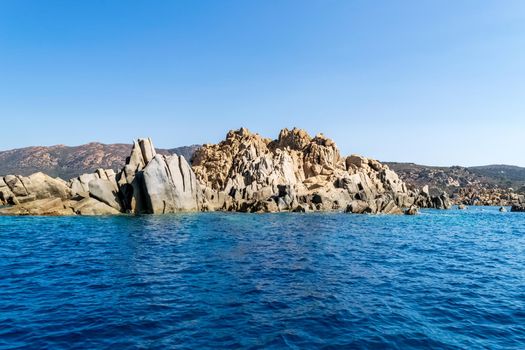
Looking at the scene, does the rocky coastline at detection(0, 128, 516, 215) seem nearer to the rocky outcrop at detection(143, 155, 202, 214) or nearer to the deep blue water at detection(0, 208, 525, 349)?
the rocky outcrop at detection(143, 155, 202, 214)

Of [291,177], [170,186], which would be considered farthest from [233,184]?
[170,186]

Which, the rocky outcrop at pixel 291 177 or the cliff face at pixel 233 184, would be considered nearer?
the cliff face at pixel 233 184

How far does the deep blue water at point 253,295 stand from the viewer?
13516 mm

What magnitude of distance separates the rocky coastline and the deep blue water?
106 feet

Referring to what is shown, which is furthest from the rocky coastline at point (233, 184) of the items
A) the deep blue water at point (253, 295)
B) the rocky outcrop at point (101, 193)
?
the deep blue water at point (253, 295)

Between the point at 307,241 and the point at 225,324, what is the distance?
81.1 ft

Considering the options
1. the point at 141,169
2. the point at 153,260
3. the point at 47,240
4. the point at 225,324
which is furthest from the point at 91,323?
the point at 141,169

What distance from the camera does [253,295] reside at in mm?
18453

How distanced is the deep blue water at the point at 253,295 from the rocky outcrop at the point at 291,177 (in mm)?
52497

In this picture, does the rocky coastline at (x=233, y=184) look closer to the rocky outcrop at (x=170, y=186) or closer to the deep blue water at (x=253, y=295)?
the rocky outcrop at (x=170, y=186)

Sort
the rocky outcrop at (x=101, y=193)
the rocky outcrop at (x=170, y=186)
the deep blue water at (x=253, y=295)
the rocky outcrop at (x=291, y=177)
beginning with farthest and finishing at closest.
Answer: the rocky outcrop at (x=291, y=177)
the rocky outcrop at (x=170, y=186)
the rocky outcrop at (x=101, y=193)
the deep blue water at (x=253, y=295)

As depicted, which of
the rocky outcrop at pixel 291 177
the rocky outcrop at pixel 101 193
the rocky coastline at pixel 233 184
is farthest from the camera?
the rocky outcrop at pixel 291 177

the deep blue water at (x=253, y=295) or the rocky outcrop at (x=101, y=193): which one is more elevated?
the rocky outcrop at (x=101, y=193)

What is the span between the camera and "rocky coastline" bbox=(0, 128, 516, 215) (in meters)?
67.4
